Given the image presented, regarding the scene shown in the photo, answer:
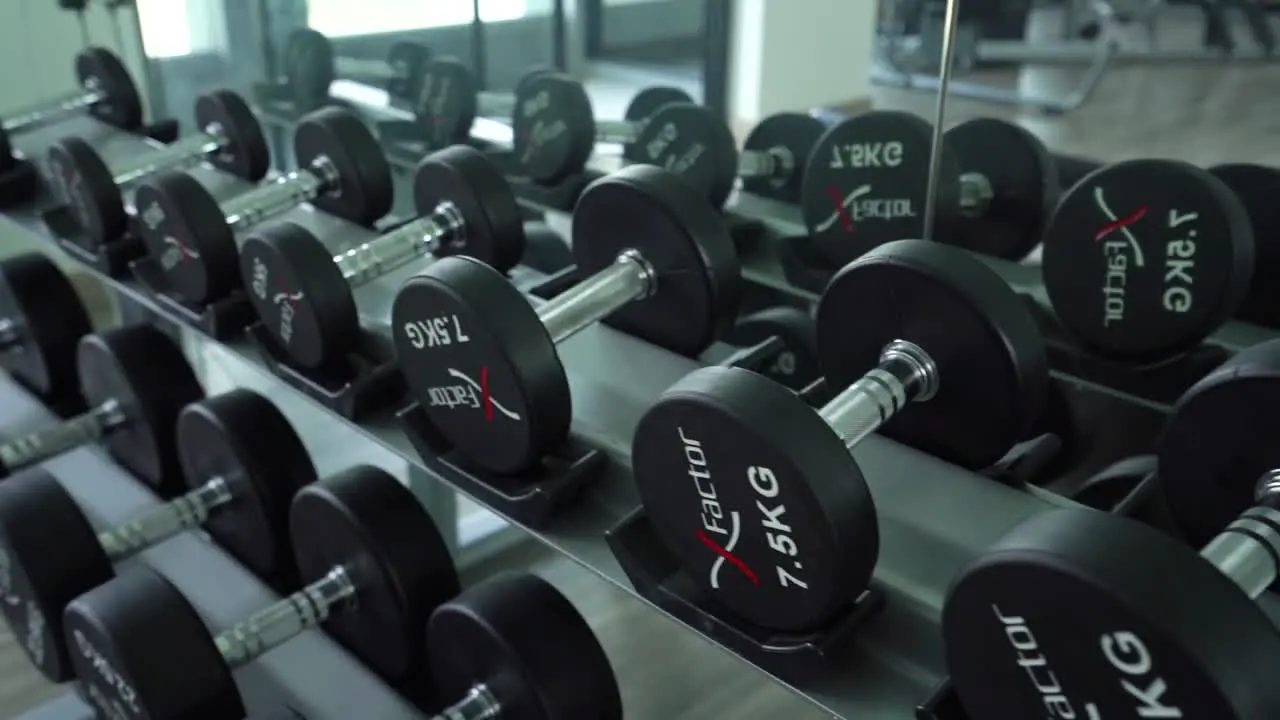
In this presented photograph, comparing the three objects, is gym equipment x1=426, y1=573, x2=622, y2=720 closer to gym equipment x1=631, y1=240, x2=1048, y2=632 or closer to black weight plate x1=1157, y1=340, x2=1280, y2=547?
gym equipment x1=631, y1=240, x2=1048, y2=632

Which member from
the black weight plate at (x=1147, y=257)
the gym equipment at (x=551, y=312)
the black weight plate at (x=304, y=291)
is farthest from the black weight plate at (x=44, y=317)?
the black weight plate at (x=1147, y=257)

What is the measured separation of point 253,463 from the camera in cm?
111

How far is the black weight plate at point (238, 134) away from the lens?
156 centimetres

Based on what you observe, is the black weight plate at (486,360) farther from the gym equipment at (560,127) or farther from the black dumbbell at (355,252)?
the gym equipment at (560,127)

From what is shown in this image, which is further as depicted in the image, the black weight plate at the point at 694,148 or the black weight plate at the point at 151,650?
the black weight plate at the point at 694,148

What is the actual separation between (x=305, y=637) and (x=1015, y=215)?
0.95 metres

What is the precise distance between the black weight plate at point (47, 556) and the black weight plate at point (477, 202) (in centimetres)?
46

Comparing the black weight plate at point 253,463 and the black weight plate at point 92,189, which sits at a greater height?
the black weight plate at point 92,189

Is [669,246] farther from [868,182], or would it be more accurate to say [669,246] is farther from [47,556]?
[47,556]

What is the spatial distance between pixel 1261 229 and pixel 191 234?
1.13 meters

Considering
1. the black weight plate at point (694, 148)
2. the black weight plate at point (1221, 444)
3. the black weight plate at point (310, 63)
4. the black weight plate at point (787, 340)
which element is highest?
the black weight plate at point (310, 63)

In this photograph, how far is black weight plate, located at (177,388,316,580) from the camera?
Answer: 3.66ft

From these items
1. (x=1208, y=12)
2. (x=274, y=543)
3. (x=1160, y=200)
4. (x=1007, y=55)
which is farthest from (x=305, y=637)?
(x=1208, y=12)

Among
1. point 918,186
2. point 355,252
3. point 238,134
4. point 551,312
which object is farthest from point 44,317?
point 918,186
